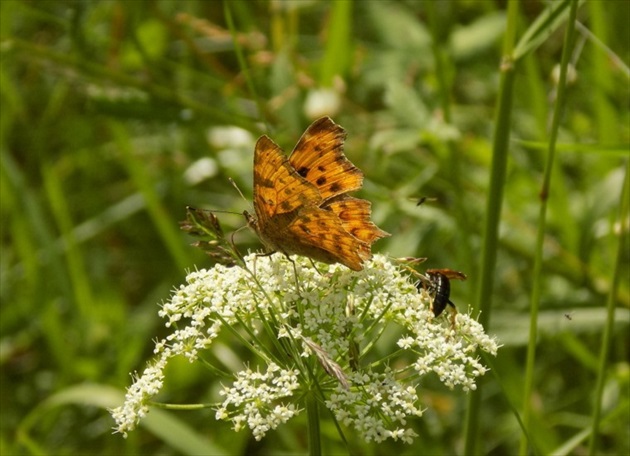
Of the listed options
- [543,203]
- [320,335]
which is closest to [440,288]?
[320,335]

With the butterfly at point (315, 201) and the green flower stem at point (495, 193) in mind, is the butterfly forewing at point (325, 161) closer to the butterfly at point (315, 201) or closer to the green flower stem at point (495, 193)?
the butterfly at point (315, 201)

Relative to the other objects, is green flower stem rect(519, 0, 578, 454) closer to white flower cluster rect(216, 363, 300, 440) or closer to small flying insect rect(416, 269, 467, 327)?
small flying insect rect(416, 269, 467, 327)

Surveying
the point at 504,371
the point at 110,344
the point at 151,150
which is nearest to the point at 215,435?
the point at 110,344

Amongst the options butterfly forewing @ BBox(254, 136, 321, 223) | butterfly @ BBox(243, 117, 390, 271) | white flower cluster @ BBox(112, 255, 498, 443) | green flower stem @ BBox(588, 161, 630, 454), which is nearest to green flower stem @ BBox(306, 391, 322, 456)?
white flower cluster @ BBox(112, 255, 498, 443)

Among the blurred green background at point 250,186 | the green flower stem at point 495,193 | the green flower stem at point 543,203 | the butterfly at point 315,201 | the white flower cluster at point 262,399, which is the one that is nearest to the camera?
the white flower cluster at point 262,399

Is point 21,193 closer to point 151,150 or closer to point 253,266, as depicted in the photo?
point 151,150

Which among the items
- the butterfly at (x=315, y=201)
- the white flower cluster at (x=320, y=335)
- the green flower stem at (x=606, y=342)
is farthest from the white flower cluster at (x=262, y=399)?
the green flower stem at (x=606, y=342)

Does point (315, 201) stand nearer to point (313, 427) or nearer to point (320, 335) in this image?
point (320, 335)
